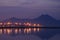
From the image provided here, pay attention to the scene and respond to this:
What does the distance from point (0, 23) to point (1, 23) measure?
0.42 meters

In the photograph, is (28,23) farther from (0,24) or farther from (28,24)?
(0,24)

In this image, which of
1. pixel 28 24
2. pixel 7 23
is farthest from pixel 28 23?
pixel 7 23

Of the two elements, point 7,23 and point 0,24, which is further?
point 7,23

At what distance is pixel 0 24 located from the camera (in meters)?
44.5

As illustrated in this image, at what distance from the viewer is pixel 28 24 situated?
149 ft

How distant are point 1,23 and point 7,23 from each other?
3581 mm

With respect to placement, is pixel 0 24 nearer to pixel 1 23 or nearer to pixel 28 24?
pixel 1 23

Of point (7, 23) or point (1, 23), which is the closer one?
point (1, 23)

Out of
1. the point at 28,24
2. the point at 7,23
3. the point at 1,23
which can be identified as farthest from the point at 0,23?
the point at 28,24

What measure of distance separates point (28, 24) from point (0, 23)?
259 inches

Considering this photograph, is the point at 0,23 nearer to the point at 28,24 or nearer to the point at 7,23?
the point at 7,23

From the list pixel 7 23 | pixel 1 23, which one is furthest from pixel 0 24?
pixel 7 23

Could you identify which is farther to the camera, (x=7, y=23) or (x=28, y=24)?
(x=7, y=23)

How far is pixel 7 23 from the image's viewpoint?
48.5 m
